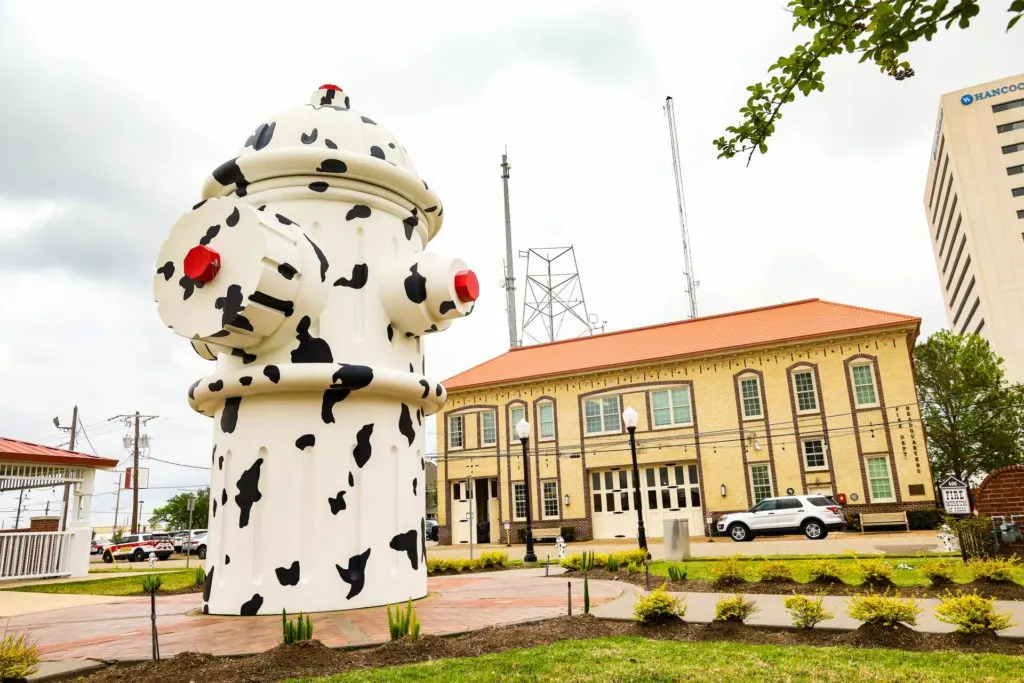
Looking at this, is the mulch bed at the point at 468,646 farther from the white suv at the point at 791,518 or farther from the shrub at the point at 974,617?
the white suv at the point at 791,518

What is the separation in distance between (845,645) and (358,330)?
5582 mm

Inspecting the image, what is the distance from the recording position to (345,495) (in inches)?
281

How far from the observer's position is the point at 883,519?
24.2m

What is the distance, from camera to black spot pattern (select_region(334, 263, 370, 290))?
761 cm

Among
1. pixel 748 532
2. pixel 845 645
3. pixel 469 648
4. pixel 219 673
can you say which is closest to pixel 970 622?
pixel 845 645

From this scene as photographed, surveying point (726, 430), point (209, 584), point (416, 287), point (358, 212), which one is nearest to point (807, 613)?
point (416, 287)

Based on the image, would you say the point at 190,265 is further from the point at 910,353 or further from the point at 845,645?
the point at 910,353

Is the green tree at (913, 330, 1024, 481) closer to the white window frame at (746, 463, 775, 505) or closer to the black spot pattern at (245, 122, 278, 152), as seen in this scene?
the white window frame at (746, 463, 775, 505)

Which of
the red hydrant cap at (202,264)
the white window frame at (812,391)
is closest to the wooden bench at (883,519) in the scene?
the white window frame at (812,391)

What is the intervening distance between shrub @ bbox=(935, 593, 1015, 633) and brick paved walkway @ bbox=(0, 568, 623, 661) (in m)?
3.49

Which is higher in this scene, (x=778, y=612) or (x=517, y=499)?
(x=517, y=499)

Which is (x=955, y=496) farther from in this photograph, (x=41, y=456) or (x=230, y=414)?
(x=41, y=456)

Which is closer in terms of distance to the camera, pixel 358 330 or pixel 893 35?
pixel 893 35

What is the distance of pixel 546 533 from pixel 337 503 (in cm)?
2435
